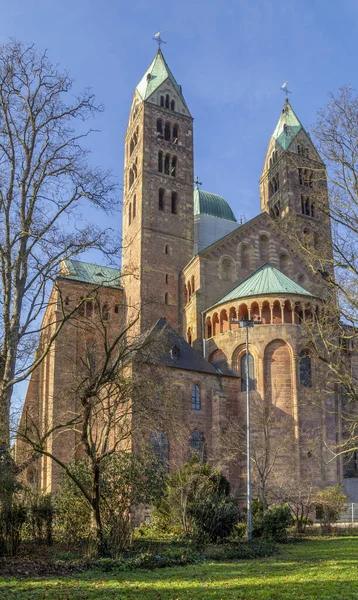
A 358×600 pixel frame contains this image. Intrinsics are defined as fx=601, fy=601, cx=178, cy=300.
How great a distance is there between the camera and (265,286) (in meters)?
41.1

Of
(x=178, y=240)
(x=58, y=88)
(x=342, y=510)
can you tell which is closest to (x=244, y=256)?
(x=178, y=240)

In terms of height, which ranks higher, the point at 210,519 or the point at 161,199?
the point at 161,199

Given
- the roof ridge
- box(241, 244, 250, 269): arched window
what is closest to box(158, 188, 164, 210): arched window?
box(241, 244, 250, 269): arched window

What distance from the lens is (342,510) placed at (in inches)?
1196

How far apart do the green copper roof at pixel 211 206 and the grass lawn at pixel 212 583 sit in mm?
48985

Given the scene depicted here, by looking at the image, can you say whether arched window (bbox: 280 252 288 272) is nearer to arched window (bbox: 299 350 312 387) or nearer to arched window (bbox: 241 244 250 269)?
arched window (bbox: 241 244 250 269)

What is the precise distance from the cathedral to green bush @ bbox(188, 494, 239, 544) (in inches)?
239

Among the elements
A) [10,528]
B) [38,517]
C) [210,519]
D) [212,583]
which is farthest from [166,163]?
[212,583]

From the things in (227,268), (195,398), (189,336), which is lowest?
(195,398)

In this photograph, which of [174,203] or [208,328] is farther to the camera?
[174,203]

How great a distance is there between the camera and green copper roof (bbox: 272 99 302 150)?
6050cm

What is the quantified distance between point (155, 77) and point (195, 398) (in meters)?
33.3

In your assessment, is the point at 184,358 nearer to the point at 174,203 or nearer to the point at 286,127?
the point at 174,203

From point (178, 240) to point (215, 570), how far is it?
121 ft
